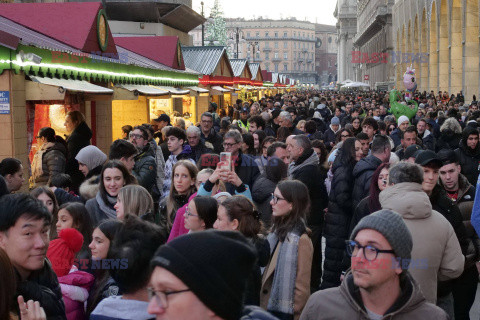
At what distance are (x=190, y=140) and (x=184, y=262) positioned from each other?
763cm

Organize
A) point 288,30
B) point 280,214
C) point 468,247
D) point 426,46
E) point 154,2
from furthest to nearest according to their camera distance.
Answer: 1. point 288,30
2. point 426,46
3. point 154,2
4. point 468,247
5. point 280,214

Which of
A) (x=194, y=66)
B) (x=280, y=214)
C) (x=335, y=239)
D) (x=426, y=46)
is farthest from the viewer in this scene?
(x=426, y=46)

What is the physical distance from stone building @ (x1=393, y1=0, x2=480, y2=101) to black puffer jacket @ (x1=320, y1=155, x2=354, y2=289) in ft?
89.5

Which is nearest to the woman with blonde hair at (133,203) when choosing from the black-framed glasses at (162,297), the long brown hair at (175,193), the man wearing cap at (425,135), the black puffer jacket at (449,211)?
the long brown hair at (175,193)

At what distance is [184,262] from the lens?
2.21 meters

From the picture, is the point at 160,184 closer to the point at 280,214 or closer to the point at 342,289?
the point at 280,214

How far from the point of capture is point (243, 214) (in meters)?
4.85

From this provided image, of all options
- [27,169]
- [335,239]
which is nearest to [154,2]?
[27,169]

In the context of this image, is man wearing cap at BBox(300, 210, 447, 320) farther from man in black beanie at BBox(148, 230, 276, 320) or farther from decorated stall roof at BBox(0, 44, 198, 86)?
decorated stall roof at BBox(0, 44, 198, 86)

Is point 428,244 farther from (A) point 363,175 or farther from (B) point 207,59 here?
(B) point 207,59

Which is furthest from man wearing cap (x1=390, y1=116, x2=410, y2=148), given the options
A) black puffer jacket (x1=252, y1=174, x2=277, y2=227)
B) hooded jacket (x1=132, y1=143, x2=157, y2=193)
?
black puffer jacket (x1=252, y1=174, x2=277, y2=227)

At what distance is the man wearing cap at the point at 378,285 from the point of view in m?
3.22

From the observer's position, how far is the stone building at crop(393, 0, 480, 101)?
33.0 metres

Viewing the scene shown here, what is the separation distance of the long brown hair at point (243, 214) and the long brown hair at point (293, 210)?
31cm
